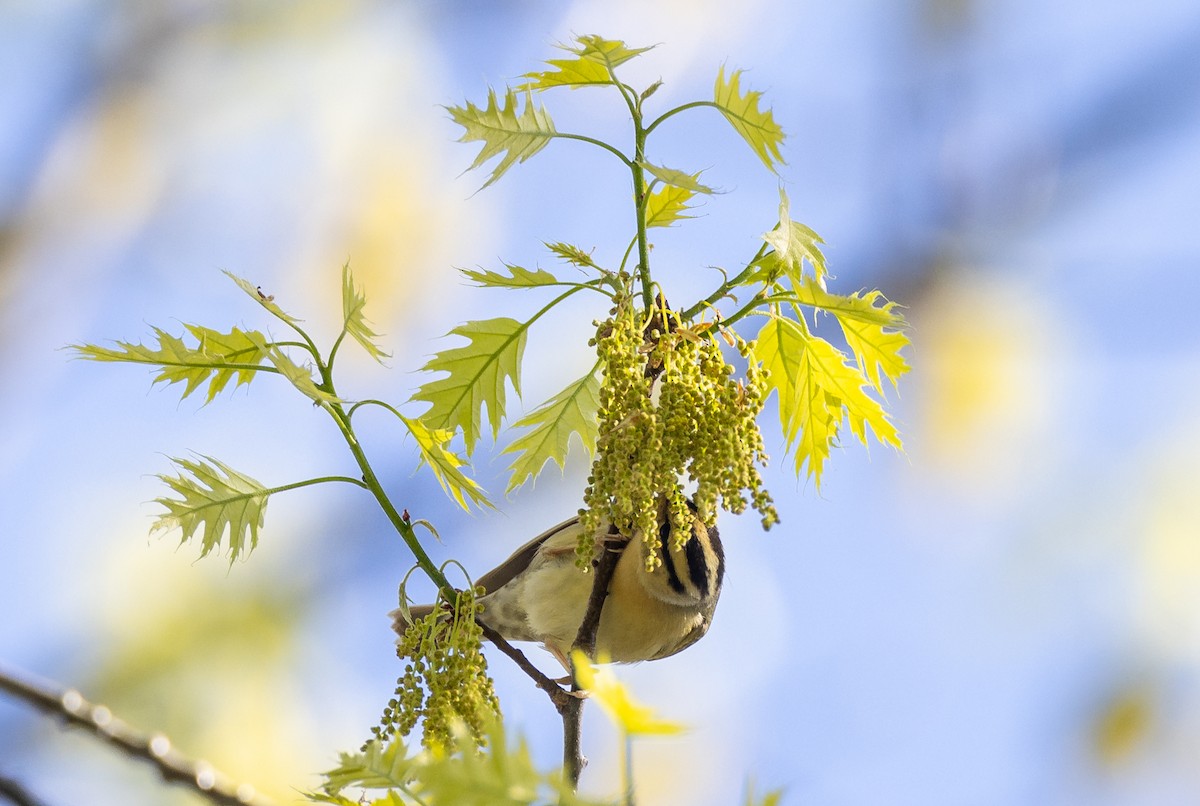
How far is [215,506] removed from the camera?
2.04 metres

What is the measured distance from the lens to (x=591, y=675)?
1.16m

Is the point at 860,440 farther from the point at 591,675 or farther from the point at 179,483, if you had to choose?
the point at 179,483

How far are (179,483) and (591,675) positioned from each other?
1.13m

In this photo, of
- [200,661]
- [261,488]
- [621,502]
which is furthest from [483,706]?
[200,661]

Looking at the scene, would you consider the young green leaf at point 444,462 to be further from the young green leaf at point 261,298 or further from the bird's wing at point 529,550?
the bird's wing at point 529,550

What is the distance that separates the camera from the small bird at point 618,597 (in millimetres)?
3279

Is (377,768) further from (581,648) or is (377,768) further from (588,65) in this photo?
(588,65)

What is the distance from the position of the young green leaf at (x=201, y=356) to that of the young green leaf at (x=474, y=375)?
Result: 311 mm

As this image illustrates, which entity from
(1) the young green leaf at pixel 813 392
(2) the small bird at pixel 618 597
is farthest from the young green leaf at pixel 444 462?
(2) the small bird at pixel 618 597

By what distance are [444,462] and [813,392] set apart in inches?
26.6

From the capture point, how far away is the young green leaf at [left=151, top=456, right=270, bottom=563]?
2.02 m

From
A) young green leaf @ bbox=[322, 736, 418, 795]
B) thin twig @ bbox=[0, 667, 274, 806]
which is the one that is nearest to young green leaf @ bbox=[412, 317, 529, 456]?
young green leaf @ bbox=[322, 736, 418, 795]

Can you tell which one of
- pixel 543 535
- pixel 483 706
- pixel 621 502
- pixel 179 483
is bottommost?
pixel 483 706

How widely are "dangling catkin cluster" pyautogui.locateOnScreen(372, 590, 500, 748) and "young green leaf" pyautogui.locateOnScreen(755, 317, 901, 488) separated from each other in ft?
2.20
